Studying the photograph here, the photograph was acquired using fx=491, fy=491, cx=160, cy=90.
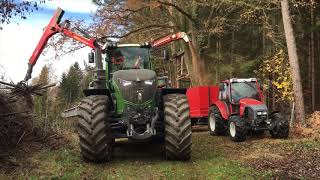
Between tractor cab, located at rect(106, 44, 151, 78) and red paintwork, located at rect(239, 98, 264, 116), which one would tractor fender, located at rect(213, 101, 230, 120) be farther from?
tractor cab, located at rect(106, 44, 151, 78)

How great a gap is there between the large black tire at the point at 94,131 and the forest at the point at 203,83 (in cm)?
30

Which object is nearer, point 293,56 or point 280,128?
point 280,128

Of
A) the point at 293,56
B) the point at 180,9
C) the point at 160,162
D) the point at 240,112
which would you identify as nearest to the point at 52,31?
the point at 240,112

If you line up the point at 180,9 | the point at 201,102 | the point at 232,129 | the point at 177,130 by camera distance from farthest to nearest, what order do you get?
1. the point at 180,9
2. the point at 201,102
3. the point at 232,129
4. the point at 177,130

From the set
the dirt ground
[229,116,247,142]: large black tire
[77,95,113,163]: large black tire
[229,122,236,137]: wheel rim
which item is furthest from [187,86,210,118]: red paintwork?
[77,95,113,163]: large black tire

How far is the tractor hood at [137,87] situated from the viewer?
36.0 feet

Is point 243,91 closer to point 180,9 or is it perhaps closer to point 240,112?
point 240,112

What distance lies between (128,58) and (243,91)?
6.03m

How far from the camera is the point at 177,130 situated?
10812 mm

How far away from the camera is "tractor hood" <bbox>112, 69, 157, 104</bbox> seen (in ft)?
36.0

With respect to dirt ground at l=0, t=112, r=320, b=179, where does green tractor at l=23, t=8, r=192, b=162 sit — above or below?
above

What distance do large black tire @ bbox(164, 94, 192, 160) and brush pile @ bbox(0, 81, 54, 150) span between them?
3233 millimetres

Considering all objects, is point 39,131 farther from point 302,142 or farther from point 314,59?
point 314,59

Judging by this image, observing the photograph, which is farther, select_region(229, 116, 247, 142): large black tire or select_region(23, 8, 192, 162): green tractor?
select_region(229, 116, 247, 142): large black tire
